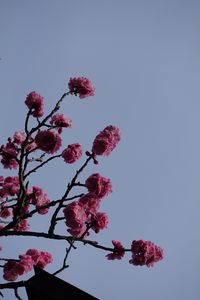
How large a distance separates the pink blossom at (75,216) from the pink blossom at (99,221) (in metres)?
0.24

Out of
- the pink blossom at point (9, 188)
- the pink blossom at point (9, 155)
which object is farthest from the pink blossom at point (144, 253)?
the pink blossom at point (9, 188)

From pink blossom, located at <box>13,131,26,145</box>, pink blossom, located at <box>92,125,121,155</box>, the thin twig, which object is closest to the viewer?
the thin twig

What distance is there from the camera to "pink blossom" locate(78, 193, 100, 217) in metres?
6.38

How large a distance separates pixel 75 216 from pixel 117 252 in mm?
1101

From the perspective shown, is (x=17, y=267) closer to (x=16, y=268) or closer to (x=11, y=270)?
(x=16, y=268)

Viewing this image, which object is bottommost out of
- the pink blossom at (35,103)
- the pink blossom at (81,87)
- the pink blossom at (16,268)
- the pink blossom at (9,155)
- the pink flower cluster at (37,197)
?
the pink blossom at (16,268)

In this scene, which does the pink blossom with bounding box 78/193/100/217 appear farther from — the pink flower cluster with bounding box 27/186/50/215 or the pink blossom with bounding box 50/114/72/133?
the pink blossom with bounding box 50/114/72/133

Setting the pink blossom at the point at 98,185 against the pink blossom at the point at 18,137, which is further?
the pink blossom at the point at 18,137

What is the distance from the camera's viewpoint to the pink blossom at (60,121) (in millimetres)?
7148

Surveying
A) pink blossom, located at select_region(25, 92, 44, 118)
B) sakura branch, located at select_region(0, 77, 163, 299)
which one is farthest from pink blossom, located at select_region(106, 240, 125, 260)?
pink blossom, located at select_region(25, 92, 44, 118)

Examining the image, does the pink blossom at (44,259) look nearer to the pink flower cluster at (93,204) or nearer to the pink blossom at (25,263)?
the pink blossom at (25,263)

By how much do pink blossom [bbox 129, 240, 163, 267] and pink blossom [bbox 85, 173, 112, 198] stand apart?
108 centimetres

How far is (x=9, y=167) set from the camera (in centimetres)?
719

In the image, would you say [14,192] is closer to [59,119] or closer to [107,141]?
[59,119]
